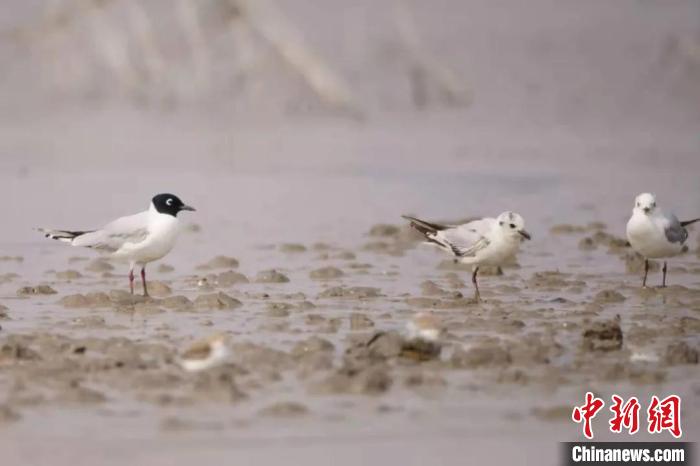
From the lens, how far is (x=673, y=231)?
13.0 m

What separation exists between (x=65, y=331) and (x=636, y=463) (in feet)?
13.9

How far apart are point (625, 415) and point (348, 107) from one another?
1762 cm

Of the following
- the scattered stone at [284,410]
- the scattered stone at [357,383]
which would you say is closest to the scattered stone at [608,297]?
the scattered stone at [357,383]

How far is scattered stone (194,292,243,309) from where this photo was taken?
1158cm

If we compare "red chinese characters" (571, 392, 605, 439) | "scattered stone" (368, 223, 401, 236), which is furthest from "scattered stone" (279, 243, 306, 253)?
"red chinese characters" (571, 392, 605, 439)

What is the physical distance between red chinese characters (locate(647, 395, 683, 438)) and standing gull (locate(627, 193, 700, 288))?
428cm

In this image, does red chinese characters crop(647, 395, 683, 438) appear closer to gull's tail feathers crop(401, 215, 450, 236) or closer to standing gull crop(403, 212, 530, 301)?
standing gull crop(403, 212, 530, 301)

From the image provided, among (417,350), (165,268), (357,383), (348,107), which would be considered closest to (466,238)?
(165,268)

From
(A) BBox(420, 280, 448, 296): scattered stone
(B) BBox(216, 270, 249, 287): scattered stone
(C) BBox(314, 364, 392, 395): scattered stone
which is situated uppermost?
(B) BBox(216, 270, 249, 287): scattered stone

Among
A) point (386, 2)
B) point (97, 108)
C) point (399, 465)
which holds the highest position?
point (386, 2)

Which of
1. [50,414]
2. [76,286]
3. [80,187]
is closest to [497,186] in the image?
[80,187]

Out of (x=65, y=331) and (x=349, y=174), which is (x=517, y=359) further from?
(x=349, y=174)

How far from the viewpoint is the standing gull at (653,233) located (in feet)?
42.3

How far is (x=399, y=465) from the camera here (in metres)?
7.64
